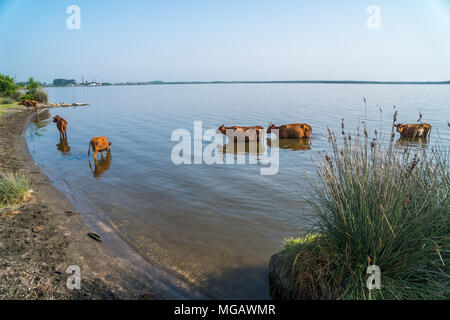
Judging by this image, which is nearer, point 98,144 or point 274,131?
point 98,144

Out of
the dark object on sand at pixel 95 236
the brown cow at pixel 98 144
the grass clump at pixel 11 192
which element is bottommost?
the dark object on sand at pixel 95 236

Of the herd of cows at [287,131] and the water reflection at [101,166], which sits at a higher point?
the herd of cows at [287,131]

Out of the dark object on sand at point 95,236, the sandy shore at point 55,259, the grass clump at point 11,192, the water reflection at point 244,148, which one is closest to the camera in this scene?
the sandy shore at point 55,259

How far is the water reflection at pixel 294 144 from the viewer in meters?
16.6

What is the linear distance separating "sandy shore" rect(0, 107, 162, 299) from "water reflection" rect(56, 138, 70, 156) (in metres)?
7.65

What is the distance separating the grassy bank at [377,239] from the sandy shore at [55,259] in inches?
103

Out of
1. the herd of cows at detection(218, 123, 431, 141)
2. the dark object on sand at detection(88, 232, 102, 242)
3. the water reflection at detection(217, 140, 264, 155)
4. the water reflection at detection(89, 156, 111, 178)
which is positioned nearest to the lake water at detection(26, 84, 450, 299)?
the water reflection at detection(89, 156, 111, 178)

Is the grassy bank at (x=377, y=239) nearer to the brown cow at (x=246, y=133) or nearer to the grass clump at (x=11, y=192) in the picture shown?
the grass clump at (x=11, y=192)

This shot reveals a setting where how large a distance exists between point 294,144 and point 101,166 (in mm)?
11109

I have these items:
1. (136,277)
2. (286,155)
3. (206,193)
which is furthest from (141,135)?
(136,277)

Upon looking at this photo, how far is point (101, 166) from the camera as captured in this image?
1245cm

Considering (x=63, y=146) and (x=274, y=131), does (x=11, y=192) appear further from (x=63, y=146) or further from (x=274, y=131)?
(x=274, y=131)

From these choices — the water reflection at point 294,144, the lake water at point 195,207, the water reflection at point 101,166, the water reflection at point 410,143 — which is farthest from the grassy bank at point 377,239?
A: the water reflection at point 294,144

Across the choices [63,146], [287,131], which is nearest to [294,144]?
[287,131]
